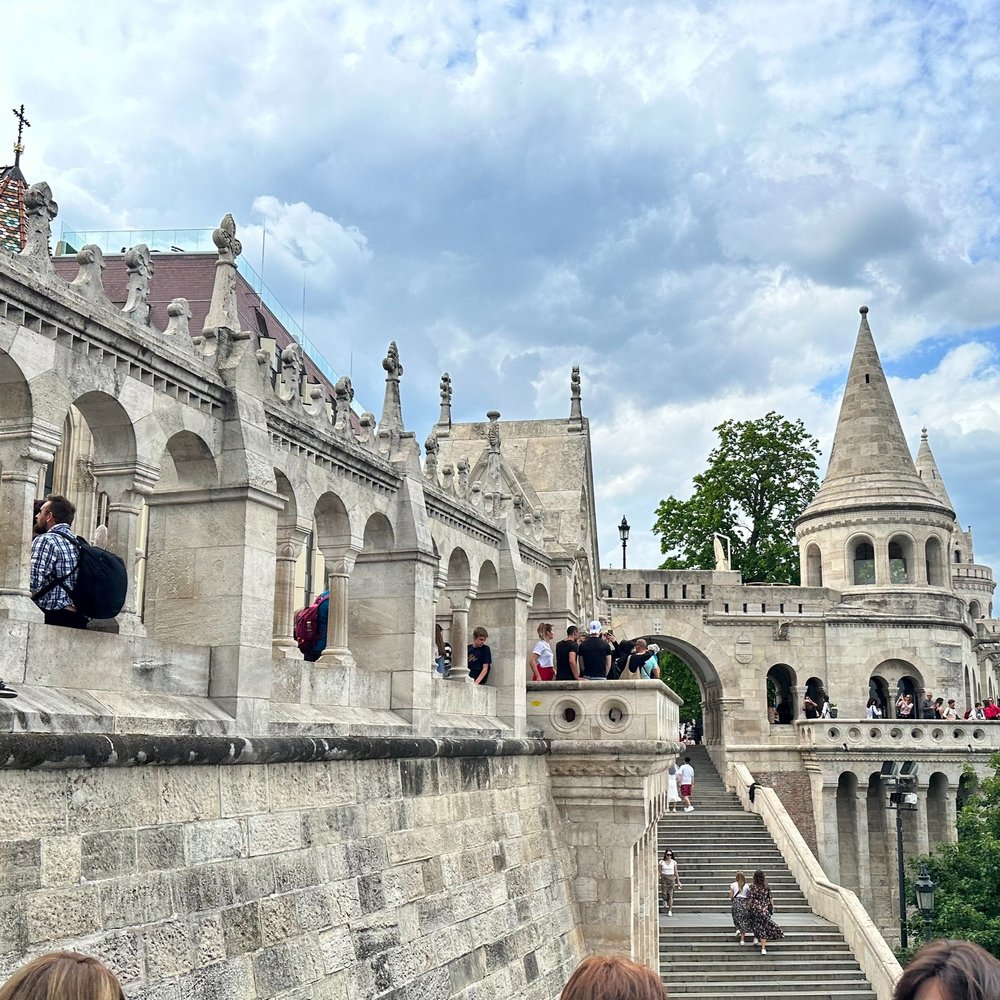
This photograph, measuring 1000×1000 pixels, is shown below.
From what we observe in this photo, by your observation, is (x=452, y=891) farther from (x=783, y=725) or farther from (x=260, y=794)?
(x=783, y=725)

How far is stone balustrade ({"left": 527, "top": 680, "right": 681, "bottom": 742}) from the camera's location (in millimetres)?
12836

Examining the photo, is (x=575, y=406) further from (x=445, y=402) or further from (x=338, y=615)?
(x=338, y=615)

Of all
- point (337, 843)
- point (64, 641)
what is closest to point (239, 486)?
point (64, 641)

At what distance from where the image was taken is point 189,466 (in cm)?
768

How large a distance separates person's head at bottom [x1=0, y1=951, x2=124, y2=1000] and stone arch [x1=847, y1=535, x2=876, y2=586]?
113 ft

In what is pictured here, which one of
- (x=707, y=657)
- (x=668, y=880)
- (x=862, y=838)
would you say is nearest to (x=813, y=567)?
(x=707, y=657)

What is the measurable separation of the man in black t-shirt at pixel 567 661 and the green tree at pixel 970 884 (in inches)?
351

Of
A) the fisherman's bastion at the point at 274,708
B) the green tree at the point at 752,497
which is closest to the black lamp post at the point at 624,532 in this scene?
the green tree at the point at 752,497

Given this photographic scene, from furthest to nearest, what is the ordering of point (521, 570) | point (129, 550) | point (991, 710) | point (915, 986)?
1. point (991, 710)
2. point (521, 570)
3. point (129, 550)
4. point (915, 986)

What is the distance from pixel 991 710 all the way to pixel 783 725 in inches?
219

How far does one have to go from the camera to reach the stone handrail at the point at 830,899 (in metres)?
19.5

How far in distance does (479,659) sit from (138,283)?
21.2ft

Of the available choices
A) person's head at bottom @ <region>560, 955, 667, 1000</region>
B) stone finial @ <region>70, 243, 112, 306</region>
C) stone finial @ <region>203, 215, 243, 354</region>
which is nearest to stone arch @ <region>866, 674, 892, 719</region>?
stone finial @ <region>203, 215, 243, 354</region>

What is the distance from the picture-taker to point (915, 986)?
2.33 metres
